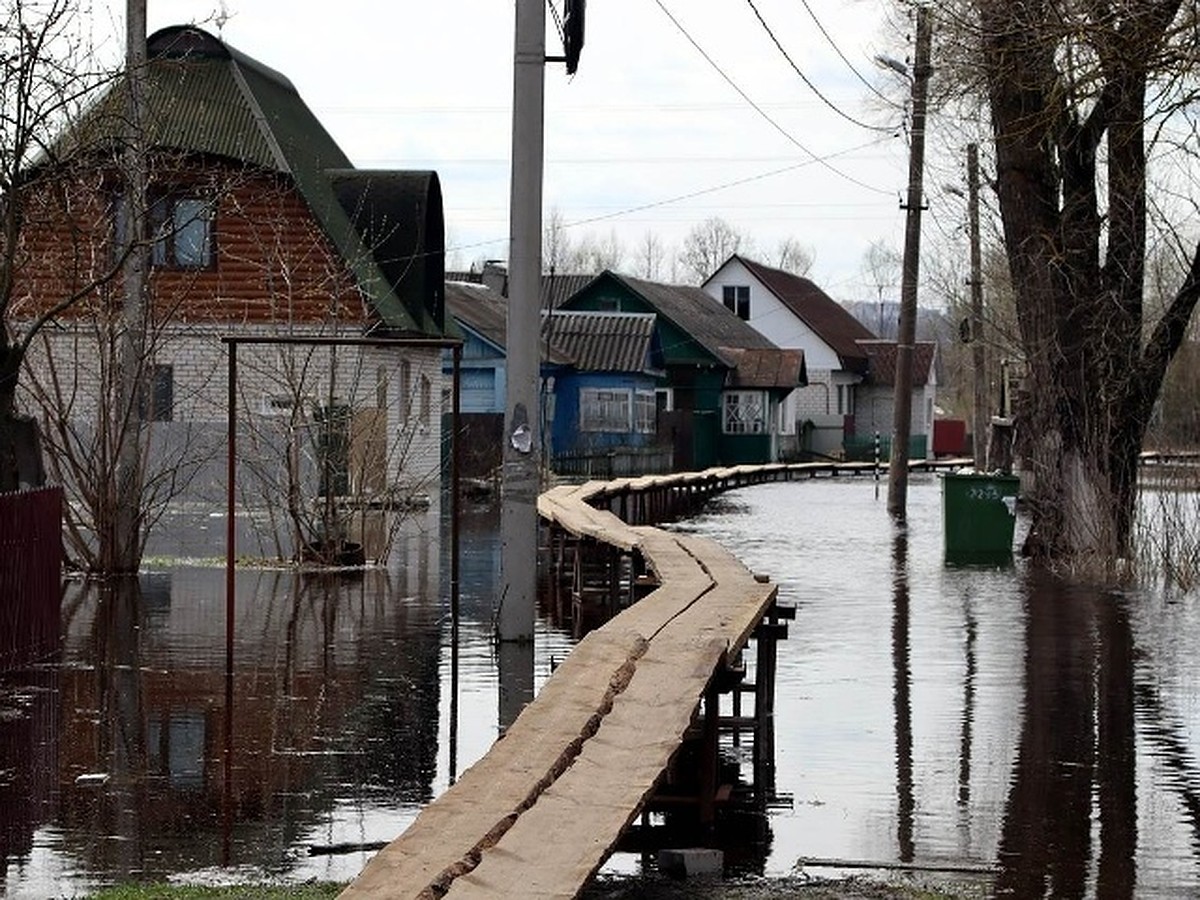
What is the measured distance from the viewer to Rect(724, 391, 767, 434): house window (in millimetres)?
78938

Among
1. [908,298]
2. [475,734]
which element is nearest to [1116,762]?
[475,734]

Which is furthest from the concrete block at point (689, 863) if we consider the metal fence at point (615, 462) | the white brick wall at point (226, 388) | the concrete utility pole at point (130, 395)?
the metal fence at point (615, 462)

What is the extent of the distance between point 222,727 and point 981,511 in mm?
18744

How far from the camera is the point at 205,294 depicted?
3847cm

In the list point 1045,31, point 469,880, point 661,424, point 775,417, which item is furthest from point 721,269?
point 469,880

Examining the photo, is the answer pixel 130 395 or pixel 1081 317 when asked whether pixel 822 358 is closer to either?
pixel 1081 317

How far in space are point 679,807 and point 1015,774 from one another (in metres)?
2.29

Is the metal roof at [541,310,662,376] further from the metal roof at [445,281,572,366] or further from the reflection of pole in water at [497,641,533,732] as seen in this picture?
the reflection of pole in water at [497,641,533,732]

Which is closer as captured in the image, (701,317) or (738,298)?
(701,317)

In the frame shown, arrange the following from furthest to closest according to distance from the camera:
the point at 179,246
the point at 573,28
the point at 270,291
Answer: the point at 179,246 → the point at 270,291 → the point at 573,28

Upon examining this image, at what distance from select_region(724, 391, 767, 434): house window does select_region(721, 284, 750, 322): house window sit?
54.1 feet

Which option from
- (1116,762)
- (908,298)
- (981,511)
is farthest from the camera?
(908,298)

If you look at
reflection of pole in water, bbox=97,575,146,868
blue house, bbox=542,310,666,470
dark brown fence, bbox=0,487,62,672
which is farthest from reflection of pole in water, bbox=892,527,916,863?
blue house, bbox=542,310,666,470

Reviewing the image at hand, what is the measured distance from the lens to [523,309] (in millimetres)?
17391
